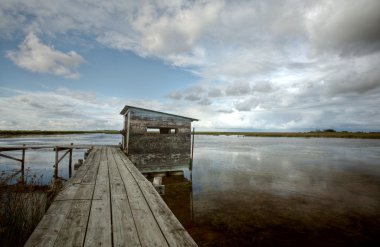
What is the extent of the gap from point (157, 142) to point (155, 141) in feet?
0.56

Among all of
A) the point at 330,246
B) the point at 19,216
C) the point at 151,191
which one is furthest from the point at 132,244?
the point at 330,246

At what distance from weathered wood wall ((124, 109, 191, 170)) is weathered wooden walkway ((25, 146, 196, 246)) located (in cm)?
898

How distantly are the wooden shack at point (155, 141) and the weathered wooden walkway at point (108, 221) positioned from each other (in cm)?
899

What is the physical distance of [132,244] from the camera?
2.55 metres

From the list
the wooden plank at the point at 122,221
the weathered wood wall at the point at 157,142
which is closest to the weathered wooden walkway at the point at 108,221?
the wooden plank at the point at 122,221

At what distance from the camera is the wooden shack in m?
13.9

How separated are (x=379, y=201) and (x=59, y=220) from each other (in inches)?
609

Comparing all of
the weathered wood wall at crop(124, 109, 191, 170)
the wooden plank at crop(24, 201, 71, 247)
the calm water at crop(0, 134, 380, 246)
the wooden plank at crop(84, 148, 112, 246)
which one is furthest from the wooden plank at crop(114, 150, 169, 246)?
the weathered wood wall at crop(124, 109, 191, 170)

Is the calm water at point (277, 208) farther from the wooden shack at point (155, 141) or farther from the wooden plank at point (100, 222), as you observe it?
the wooden plank at point (100, 222)

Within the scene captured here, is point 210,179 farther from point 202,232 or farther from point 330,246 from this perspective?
point 330,246

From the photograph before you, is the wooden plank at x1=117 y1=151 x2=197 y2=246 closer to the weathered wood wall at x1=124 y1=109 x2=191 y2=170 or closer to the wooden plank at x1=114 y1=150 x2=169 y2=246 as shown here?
the wooden plank at x1=114 y1=150 x2=169 y2=246

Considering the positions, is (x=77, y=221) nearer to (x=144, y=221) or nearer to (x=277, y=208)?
(x=144, y=221)

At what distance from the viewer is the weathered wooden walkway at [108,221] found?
102 inches

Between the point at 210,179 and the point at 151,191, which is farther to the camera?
the point at 210,179
